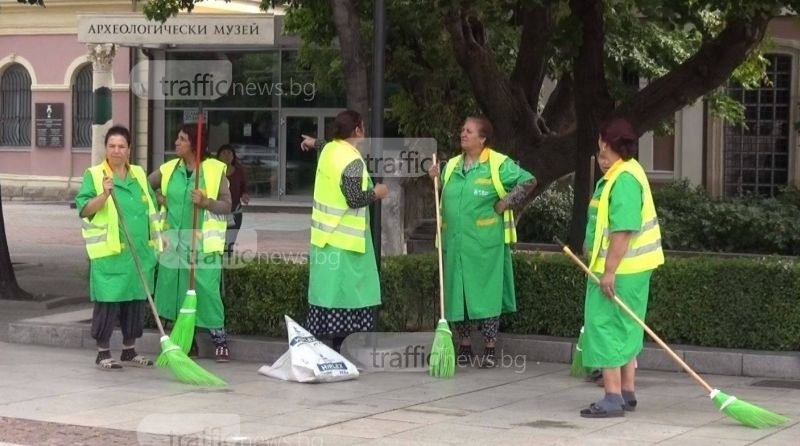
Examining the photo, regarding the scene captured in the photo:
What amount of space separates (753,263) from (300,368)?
3.40m

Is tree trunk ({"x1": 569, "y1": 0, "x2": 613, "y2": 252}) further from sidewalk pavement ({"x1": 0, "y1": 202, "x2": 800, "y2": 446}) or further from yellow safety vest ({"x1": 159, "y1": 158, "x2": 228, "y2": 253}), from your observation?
yellow safety vest ({"x1": 159, "y1": 158, "x2": 228, "y2": 253})

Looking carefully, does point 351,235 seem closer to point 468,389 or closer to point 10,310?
point 468,389

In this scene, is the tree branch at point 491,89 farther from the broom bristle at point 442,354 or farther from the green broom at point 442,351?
the broom bristle at point 442,354

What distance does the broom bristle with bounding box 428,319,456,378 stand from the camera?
9.43 metres

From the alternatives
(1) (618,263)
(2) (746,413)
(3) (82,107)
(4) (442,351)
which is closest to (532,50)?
(4) (442,351)

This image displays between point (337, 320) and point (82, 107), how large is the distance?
26.3 m

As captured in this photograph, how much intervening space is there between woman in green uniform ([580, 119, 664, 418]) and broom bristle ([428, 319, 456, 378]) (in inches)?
60.8

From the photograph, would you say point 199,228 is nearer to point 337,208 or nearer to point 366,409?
point 337,208

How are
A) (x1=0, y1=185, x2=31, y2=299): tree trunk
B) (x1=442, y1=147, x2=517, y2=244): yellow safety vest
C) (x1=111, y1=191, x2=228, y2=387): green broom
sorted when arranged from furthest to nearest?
(x1=0, y1=185, x2=31, y2=299): tree trunk
(x1=442, y1=147, x2=517, y2=244): yellow safety vest
(x1=111, y1=191, x2=228, y2=387): green broom

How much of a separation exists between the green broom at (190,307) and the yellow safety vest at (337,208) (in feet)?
3.32

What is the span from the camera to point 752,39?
11617 mm

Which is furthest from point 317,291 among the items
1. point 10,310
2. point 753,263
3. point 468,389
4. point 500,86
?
point 10,310

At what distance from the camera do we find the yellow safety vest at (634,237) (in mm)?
7965

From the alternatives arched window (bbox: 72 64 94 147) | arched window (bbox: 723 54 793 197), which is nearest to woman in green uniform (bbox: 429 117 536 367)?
arched window (bbox: 723 54 793 197)
